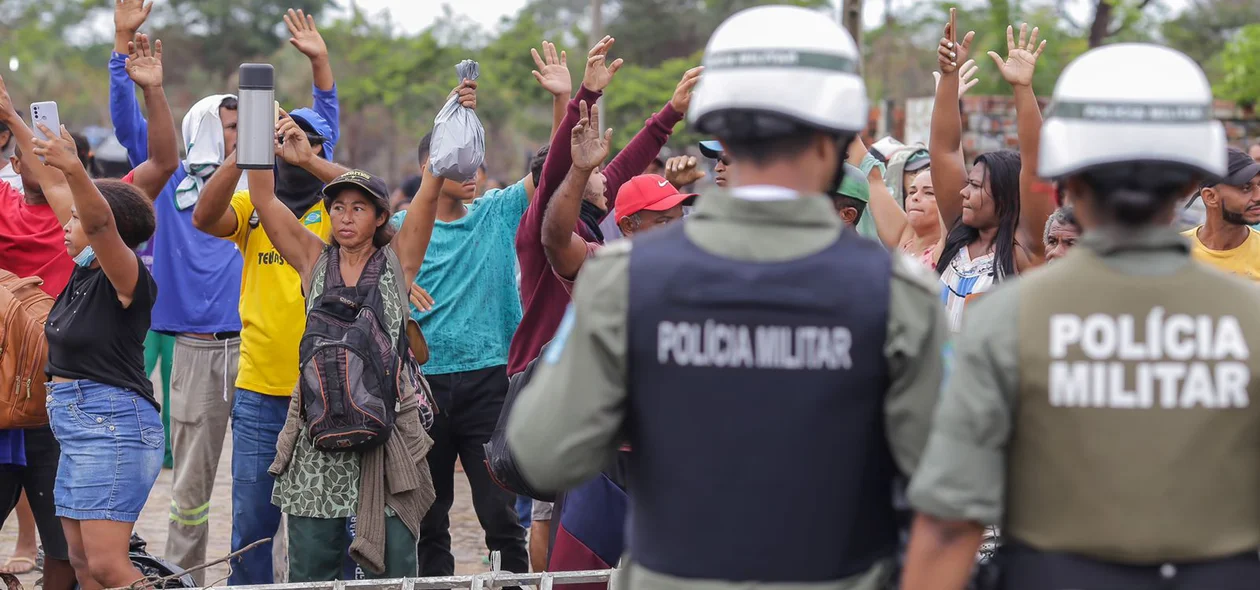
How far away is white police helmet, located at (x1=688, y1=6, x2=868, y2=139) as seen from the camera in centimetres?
248

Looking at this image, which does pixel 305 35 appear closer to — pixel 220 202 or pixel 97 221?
pixel 220 202

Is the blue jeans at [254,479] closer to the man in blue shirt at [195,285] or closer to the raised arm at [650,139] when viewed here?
the man in blue shirt at [195,285]

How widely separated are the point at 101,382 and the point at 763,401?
3443 millimetres

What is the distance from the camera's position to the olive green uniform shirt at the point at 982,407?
7.71ft

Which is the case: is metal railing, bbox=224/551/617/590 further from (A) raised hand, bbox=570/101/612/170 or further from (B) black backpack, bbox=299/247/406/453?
(A) raised hand, bbox=570/101/612/170

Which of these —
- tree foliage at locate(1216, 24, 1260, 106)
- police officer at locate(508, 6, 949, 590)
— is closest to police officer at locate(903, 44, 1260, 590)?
police officer at locate(508, 6, 949, 590)

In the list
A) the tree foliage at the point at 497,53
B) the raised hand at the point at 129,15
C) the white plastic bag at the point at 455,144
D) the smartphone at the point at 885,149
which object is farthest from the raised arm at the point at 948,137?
the tree foliage at the point at 497,53

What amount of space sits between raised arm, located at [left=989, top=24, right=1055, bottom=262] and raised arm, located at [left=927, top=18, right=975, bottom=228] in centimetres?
22

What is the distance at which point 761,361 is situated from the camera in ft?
7.97

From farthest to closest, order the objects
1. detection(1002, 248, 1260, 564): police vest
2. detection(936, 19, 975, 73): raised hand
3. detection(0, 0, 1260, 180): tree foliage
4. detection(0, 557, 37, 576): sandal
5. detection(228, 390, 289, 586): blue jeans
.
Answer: detection(0, 0, 1260, 180): tree foliage
detection(0, 557, 37, 576): sandal
detection(228, 390, 289, 586): blue jeans
detection(936, 19, 975, 73): raised hand
detection(1002, 248, 1260, 564): police vest

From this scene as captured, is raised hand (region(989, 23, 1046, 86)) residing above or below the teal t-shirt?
above

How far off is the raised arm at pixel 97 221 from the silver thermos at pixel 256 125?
51 cm

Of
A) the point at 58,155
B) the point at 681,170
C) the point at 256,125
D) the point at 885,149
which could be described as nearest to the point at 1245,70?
the point at 885,149

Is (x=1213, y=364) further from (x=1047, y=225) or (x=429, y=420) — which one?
(x=429, y=420)
